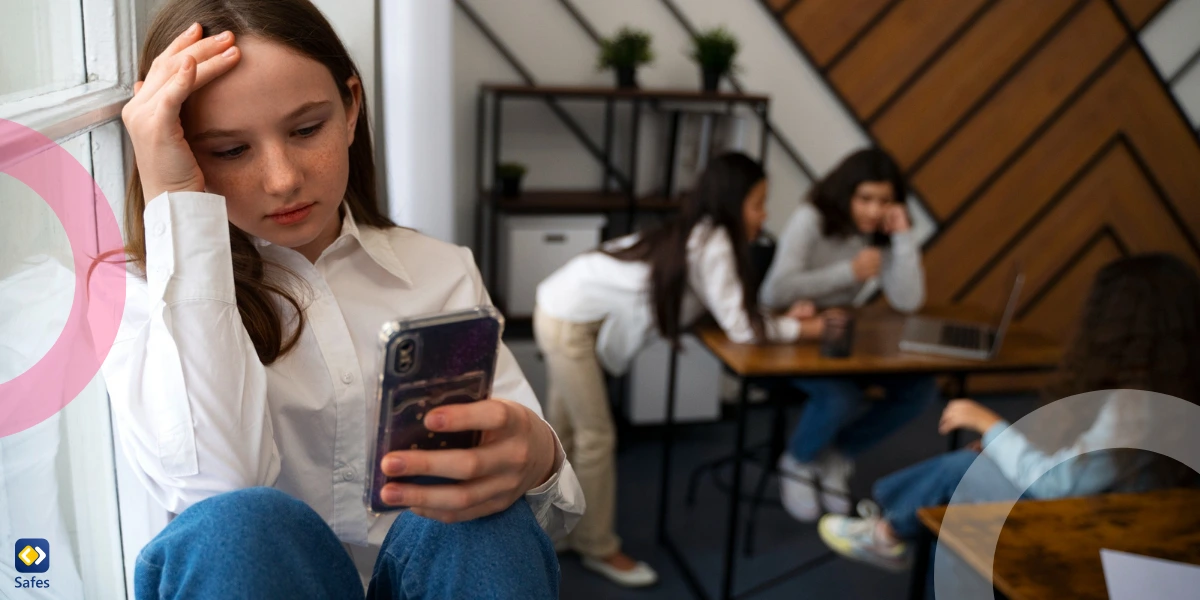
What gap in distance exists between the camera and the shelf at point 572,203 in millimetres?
3061

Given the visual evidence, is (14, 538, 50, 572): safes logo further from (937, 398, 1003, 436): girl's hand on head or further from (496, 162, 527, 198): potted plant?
(496, 162, 527, 198): potted plant

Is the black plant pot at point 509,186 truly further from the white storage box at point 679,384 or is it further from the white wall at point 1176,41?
the white wall at point 1176,41

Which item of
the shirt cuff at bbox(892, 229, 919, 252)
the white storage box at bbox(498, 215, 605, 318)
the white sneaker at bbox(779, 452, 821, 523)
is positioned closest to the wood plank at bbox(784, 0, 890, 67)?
the shirt cuff at bbox(892, 229, 919, 252)

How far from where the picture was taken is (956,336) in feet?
7.73

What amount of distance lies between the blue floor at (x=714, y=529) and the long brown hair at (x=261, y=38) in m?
1.54

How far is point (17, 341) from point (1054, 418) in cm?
180

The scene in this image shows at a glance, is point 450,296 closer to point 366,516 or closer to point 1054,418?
point 366,516

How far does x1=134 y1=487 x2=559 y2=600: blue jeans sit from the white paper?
0.74m

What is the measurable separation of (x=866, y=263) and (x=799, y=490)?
0.74 m

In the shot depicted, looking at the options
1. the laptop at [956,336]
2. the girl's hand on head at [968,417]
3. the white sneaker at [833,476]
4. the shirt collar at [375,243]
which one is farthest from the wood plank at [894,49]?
the shirt collar at [375,243]

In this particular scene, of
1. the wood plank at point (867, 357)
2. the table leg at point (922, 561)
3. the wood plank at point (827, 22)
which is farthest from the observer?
the wood plank at point (827, 22)

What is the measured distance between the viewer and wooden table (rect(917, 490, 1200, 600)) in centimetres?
113

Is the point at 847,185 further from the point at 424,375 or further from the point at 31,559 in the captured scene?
the point at 31,559

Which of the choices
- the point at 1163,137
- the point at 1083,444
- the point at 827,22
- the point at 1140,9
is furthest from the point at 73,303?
the point at 1163,137
